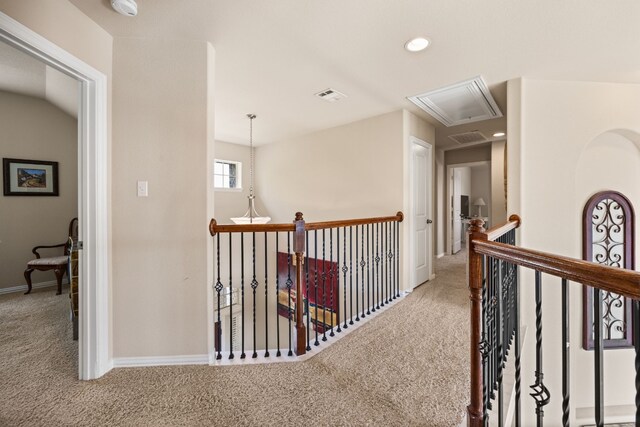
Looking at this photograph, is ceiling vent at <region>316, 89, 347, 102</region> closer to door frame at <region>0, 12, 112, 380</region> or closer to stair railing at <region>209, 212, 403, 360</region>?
stair railing at <region>209, 212, 403, 360</region>

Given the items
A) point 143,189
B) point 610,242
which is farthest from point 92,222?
point 610,242

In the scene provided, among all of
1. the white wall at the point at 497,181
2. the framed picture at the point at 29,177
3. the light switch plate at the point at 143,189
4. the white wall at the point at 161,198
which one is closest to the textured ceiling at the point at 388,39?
the white wall at the point at 161,198

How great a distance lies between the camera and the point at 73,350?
2.03 m

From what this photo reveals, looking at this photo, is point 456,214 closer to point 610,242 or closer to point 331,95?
point 610,242

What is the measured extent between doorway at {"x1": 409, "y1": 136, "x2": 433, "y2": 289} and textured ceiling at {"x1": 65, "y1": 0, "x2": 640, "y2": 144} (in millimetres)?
1074

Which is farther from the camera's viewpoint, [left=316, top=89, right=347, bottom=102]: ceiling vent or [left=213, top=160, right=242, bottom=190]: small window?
[left=213, top=160, right=242, bottom=190]: small window

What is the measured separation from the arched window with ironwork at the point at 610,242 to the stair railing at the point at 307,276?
1876 mm

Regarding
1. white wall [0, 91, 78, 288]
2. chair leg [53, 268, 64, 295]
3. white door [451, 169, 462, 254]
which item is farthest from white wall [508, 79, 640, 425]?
white wall [0, 91, 78, 288]

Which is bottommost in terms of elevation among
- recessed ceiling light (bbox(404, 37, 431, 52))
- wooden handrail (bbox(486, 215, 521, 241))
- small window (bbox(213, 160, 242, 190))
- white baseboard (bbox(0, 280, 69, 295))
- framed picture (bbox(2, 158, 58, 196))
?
white baseboard (bbox(0, 280, 69, 295))

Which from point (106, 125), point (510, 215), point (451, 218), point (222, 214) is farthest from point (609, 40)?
point (222, 214)

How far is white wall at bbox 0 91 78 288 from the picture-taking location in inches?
134

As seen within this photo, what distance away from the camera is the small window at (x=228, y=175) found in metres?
5.39

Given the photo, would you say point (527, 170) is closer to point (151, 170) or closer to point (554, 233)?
point (554, 233)

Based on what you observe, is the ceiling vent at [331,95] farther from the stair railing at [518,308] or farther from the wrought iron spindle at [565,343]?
the wrought iron spindle at [565,343]
